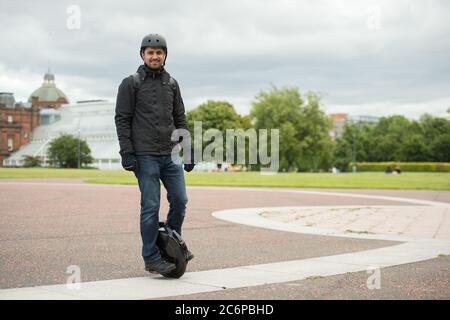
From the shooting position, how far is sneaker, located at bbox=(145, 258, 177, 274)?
593 centimetres

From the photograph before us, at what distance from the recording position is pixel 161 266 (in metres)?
5.96

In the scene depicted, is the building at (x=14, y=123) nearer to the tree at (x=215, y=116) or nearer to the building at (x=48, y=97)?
the building at (x=48, y=97)

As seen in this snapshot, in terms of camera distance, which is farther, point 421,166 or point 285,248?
point 421,166

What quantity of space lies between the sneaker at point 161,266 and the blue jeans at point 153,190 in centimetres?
5

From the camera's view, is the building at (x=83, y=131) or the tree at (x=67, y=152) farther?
the building at (x=83, y=131)

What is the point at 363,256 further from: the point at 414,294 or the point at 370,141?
the point at 370,141

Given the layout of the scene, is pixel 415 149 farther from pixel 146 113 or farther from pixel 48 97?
pixel 146 113

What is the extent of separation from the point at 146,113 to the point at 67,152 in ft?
261

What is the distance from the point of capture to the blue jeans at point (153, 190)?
607cm

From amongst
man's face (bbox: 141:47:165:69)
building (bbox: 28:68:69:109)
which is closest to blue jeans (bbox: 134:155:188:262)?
man's face (bbox: 141:47:165:69)
